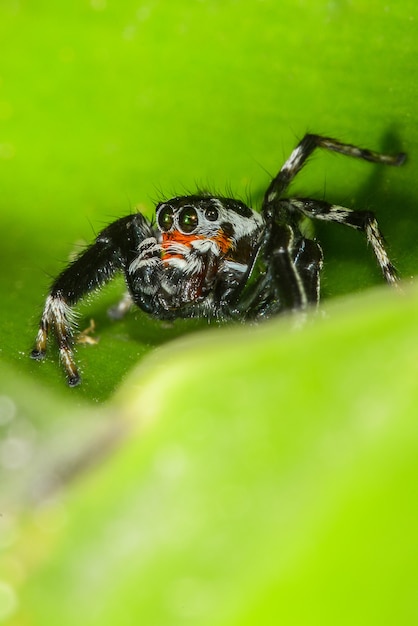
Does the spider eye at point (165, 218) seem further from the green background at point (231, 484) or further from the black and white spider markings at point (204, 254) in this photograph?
the green background at point (231, 484)

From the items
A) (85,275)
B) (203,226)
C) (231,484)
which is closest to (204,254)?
(203,226)

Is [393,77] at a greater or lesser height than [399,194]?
greater

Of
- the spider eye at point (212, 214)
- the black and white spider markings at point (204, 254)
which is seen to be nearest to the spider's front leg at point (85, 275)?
the black and white spider markings at point (204, 254)

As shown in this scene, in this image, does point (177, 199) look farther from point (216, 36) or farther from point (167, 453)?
point (167, 453)

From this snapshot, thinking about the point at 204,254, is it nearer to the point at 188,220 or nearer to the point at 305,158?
the point at 188,220

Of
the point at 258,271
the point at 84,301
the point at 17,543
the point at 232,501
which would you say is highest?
the point at 232,501

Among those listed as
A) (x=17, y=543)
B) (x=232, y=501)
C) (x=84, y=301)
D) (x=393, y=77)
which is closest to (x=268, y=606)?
(x=232, y=501)

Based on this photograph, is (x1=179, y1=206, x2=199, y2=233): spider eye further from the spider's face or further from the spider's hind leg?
the spider's hind leg
